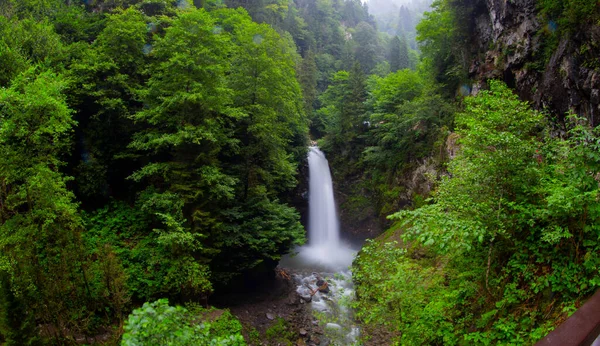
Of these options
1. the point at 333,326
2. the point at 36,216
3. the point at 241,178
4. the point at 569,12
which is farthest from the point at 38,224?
the point at 569,12

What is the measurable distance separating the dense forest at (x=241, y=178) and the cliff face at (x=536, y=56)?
0.27 feet

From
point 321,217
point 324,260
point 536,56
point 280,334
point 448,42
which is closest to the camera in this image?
point 536,56

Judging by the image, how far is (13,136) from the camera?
8.41 meters

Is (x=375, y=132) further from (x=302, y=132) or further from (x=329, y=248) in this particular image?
(x=329, y=248)

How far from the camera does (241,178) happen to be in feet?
48.6

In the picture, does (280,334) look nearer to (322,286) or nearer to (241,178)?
(322,286)

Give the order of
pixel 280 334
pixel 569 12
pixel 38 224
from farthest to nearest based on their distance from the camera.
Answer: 1. pixel 280 334
2. pixel 569 12
3. pixel 38 224

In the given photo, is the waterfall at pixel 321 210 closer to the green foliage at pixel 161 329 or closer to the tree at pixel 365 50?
the green foliage at pixel 161 329

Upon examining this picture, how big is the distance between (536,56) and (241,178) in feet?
41.3

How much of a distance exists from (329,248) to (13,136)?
19153mm

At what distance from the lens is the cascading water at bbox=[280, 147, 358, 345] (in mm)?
13773

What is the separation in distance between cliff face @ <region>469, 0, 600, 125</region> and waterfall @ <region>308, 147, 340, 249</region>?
41.6 feet

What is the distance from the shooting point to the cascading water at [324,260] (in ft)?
45.2

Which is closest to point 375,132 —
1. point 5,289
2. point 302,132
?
point 302,132
